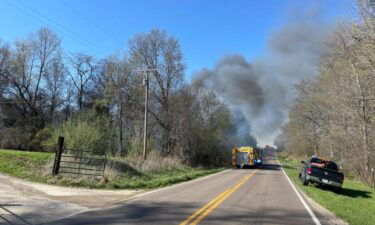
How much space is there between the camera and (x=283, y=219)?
31.5 feet

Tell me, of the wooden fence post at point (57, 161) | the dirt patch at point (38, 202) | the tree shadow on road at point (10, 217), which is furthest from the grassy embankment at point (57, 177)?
the tree shadow on road at point (10, 217)

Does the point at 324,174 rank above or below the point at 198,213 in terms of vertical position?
above

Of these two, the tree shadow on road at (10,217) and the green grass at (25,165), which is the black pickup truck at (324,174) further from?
the tree shadow on road at (10,217)

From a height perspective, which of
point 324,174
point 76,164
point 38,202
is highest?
point 324,174

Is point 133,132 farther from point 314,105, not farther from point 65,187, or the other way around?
point 65,187

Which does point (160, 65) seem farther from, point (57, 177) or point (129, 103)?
point (57, 177)

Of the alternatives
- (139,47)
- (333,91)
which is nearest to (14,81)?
(139,47)

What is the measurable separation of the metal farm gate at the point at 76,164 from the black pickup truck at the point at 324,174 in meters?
11.9

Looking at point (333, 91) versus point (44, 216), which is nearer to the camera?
point (44, 216)

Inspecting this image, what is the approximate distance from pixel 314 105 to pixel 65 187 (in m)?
37.9

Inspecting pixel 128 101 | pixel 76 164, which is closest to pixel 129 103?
pixel 128 101

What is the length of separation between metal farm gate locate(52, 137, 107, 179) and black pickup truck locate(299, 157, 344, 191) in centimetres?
1189

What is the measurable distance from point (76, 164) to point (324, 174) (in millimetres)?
13752

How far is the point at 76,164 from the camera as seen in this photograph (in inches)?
736
